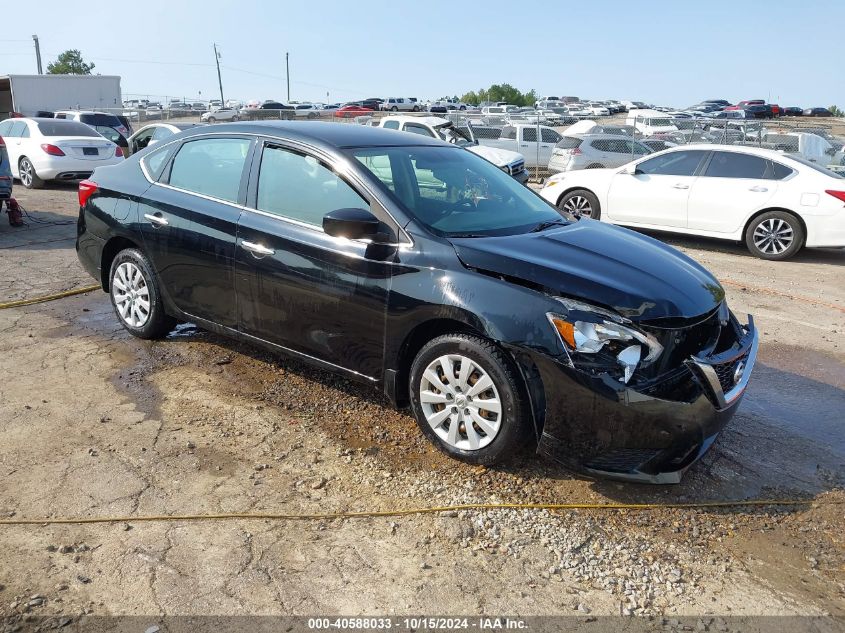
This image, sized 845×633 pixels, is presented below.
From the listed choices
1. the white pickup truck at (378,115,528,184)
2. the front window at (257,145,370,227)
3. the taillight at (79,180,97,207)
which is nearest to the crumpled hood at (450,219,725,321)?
the front window at (257,145,370,227)

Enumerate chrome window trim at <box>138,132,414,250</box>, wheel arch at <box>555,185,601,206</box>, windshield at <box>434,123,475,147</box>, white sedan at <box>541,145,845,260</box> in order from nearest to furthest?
chrome window trim at <box>138,132,414,250</box>, white sedan at <box>541,145,845,260</box>, wheel arch at <box>555,185,601,206</box>, windshield at <box>434,123,475,147</box>

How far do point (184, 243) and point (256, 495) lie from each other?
2113 millimetres

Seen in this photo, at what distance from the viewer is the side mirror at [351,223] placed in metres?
3.84

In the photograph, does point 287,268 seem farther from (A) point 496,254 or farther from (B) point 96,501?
(B) point 96,501

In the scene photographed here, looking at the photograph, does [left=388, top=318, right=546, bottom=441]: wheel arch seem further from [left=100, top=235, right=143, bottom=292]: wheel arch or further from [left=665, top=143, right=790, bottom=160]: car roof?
[left=665, top=143, right=790, bottom=160]: car roof

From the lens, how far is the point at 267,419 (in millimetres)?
4355

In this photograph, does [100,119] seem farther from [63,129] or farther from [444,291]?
[444,291]

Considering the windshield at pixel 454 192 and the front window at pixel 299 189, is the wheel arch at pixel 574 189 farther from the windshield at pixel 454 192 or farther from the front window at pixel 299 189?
the front window at pixel 299 189

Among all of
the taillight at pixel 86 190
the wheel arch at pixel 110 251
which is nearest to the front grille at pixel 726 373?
the wheel arch at pixel 110 251

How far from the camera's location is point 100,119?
23.5 metres

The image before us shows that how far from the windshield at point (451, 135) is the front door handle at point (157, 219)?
1226 centimetres

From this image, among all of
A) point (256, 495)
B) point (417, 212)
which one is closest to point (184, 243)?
point (417, 212)

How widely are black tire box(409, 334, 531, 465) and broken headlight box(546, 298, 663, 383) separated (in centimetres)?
33

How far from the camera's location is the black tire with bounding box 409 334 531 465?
3.54m
